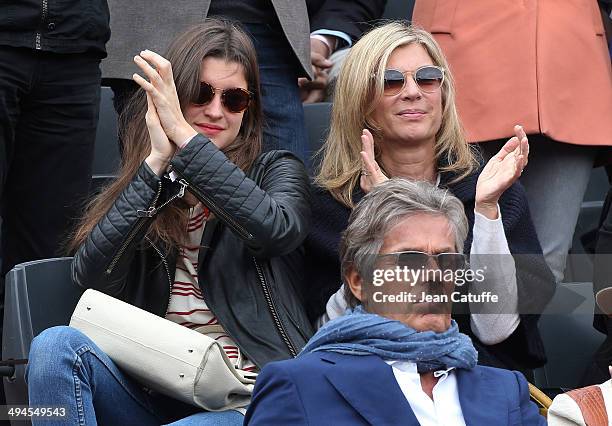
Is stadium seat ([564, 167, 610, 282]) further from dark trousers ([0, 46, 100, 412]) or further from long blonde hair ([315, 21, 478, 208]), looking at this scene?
dark trousers ([0, 46, 100, 412])

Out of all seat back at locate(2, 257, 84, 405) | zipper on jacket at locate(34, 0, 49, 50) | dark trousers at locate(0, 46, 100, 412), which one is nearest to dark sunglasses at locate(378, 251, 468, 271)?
seat back at locate(2, 257, 84, 405)

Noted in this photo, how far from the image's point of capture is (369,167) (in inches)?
151

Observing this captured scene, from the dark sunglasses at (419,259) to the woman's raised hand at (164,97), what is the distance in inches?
33.4

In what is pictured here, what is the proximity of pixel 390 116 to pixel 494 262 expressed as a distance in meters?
0.63

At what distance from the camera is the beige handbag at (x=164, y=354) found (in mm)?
3246

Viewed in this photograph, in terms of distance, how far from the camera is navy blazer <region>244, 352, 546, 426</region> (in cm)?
283

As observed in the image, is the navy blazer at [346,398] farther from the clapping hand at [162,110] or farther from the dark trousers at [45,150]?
the dark trousers at [45,150]

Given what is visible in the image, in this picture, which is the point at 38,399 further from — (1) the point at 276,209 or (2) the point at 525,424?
(2) the point at 525,424

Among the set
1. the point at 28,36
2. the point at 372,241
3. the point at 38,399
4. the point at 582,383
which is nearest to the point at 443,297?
the point at 372,241

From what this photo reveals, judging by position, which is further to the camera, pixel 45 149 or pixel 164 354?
pixel 45 149

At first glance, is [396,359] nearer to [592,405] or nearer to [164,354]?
[592,405]

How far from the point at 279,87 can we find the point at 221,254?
3.29 ft

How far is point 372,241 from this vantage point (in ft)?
10.3

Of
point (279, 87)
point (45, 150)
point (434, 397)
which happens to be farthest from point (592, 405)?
point (45, 150)
